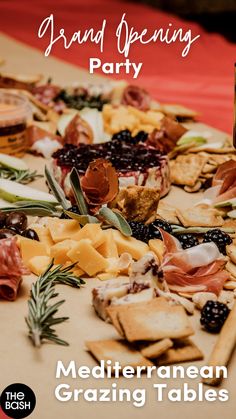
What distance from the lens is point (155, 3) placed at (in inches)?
225

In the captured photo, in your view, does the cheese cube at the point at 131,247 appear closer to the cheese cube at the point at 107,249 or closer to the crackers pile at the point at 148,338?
the cheese cube at the point at 107,249

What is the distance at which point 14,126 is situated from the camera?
2.56m

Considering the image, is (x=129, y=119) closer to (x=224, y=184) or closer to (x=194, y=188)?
(x=194, y=188)

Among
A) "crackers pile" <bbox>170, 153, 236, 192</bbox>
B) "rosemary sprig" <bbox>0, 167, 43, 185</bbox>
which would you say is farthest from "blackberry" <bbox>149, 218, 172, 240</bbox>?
"rosemary sprig" <bbox>0, 167, 43, 185</bbox>

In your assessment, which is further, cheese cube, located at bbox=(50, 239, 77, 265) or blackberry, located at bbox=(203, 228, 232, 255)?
blackberry, located at bbox=(203, 228, 232, 255)

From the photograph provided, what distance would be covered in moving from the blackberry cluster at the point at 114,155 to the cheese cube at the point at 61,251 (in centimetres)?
47

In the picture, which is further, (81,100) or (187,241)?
(81,100)

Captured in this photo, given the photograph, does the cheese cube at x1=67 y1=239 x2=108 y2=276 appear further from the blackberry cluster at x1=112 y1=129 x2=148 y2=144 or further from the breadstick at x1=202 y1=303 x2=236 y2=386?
the blackberry cluster at x1=112 y1=129 x2=148 y2=144

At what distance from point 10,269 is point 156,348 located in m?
0.39

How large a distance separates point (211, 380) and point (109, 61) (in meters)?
2.51

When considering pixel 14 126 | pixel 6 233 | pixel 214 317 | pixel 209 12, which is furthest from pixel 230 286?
pixel 209 12

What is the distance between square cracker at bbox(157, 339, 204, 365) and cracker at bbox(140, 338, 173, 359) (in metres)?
0.03

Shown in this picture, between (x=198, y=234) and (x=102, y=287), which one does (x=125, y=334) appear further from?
(x=198, y=234)

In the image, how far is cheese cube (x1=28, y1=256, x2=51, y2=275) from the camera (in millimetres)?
1726
